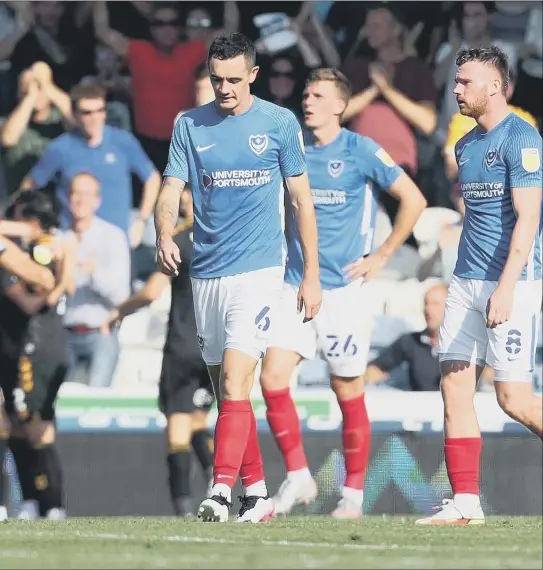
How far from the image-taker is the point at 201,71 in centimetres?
1135

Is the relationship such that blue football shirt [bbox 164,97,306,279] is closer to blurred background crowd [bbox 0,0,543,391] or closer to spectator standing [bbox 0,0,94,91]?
blurred background crowd [bbox 0,0,543,391]

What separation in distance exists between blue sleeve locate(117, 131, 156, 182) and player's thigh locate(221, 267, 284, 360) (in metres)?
4.66

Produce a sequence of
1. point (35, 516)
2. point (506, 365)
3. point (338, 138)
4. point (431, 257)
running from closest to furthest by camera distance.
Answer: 1. point (506, 365)
2. point (338, 138)
3. point (35, 516)
4. point (431, 257)

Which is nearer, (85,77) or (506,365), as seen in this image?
(506,365)

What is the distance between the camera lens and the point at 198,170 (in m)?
7.33

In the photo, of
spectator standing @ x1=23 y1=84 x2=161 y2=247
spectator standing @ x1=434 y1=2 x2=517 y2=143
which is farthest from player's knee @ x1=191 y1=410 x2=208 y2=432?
spectator standing @ x1=434 y1=2 x2=517 y2=143

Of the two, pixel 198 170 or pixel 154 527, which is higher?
pixel 198 170

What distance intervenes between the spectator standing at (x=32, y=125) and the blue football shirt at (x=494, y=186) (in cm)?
511

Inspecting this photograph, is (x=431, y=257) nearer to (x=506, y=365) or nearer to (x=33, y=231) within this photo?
(x=33, y=231)

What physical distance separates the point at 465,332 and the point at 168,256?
1.42 metres

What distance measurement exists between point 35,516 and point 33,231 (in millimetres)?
1768

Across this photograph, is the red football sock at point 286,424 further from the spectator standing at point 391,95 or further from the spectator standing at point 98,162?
the spectator standing at point 391,95

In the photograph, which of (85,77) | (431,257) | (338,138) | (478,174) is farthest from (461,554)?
(85,77)

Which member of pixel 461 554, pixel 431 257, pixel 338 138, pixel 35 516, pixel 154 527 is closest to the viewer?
pixel 461 554
